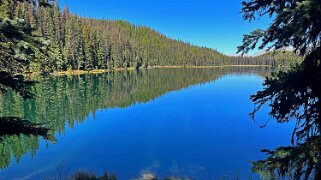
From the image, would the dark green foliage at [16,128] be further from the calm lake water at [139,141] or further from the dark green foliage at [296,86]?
the dark green foliage at [296,86]

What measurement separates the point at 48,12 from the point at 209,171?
81.0 metres

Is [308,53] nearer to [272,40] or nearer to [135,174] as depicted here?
[272,40]

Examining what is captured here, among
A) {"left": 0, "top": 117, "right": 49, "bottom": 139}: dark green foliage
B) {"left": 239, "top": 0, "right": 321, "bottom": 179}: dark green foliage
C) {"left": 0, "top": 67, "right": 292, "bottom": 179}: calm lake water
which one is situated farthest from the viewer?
{"left": 0, "top": 67, "right": 292, "bottom": 179}: calm lake water

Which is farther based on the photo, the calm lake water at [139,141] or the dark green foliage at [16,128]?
the calm lake water at [139,141]

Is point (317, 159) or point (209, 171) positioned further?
point (209, 171)

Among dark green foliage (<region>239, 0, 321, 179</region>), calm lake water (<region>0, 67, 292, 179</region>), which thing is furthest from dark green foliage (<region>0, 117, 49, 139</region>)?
dark green foliage (<region>239, 0, 321, 179</region>)

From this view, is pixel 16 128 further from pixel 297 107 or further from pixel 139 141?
pixel 139 141

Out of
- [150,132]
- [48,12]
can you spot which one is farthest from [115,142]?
[48,12]

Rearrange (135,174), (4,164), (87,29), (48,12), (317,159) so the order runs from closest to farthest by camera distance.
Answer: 1. (317,159)
2. (135,174)
3. (4,164)
4. (48,12)
5. (87,29)

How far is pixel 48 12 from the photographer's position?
8162 cm

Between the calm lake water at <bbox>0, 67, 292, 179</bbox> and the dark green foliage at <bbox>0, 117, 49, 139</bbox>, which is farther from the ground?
the dark green foliage at <bbox>0, 117, 49, 139</bbox>

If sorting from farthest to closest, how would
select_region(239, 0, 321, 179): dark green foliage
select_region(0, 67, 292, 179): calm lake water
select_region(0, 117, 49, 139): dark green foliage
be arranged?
select_region(0, 67, 292, 179): calm lake water → select_region(0, 117, 49, 139): dark green foliage → select_region(239, 0, 321, 179): dark green foliage

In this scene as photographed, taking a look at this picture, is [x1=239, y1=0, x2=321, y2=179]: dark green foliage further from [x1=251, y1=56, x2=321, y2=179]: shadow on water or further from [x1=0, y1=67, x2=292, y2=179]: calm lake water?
[x1=0, y1=67, x2=292, y2=179]: calm lake water

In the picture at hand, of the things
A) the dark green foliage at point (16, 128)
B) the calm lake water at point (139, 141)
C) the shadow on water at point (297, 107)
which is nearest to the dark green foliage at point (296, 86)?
the shadow on water at point (297, 107)
